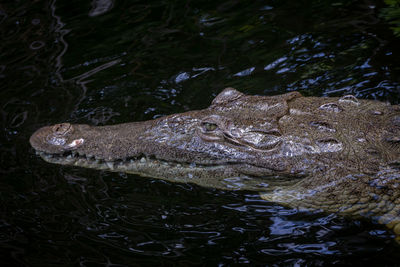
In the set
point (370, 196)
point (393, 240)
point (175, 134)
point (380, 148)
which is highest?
point (175, 134)

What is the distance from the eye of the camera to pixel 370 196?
3.35 metres

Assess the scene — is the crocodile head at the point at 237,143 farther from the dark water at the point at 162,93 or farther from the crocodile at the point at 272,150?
the dark water at the point at 162,93

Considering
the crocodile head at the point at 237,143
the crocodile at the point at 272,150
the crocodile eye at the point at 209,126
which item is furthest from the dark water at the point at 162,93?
the crocodile eye at the point at 209,126

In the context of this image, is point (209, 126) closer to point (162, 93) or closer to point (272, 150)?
point (272, 150)

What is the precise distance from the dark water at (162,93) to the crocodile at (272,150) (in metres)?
0.22

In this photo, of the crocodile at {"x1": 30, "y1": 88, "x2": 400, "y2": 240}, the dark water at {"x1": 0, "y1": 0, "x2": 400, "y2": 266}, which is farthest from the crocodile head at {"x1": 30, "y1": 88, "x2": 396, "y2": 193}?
the dark water at {"x1": 0, "y1": 0, "x2": 400, "y2": 266}

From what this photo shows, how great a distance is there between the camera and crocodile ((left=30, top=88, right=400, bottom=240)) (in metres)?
3.38

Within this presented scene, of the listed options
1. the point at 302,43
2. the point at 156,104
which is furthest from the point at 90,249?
the point at 302,43

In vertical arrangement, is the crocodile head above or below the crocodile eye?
below

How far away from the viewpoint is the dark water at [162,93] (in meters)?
3.41

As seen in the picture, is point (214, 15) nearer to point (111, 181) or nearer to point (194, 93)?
point (194, 93)

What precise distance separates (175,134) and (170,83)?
6.71ft

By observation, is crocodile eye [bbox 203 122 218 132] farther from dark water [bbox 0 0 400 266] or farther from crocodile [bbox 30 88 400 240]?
dark water [bbox 0 0 400 266]

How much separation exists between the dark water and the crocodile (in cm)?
22
